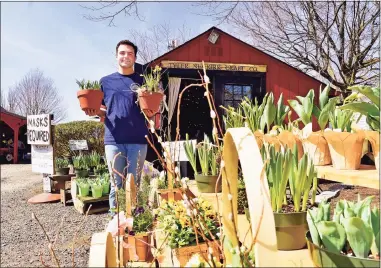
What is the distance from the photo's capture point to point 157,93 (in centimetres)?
222

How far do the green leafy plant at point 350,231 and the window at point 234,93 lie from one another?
7.27 m

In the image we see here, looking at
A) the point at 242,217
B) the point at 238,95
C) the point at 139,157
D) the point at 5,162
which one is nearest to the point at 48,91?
the point at 5,162

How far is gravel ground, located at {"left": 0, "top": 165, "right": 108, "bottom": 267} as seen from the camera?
2803 mm

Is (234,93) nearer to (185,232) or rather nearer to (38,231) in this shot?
(38,231)

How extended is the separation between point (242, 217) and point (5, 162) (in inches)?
584

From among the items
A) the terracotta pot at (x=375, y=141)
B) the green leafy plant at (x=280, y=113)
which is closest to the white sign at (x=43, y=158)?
the green leafy plant at (x=280, y=113)

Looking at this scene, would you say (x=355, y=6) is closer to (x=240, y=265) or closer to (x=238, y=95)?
(x=238, y=95)

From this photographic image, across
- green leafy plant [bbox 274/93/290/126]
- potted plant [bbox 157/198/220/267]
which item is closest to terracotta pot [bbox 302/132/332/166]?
green leafy plant [bbox 274/93/290/126]

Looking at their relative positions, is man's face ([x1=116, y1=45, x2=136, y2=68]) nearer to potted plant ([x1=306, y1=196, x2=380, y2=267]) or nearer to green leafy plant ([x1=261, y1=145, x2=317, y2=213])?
green leafy plant ([x1=261, y1=145, x2=317, y2=213])

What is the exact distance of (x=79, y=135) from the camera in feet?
34.0

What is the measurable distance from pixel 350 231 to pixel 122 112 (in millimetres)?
1963

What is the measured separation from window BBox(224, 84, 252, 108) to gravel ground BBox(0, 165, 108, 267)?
4.59 meters

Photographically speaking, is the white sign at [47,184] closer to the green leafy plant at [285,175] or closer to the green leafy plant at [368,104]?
the green leafy plant at [285,175]

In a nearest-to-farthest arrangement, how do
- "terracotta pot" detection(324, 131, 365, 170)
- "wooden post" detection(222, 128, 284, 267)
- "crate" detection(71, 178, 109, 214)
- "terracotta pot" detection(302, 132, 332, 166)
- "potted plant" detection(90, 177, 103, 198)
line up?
1. "wooden post" detection(222, 128, 284, 267)
2. "terracotta pot" detection(324, 131, 365, 170)
3. "terracotta pot" detection(302, 132, 332, 166)
4. "crate" detection(71, 178, 109, 214)
5. "potted plant" detection(90, 177, 103, 198)
